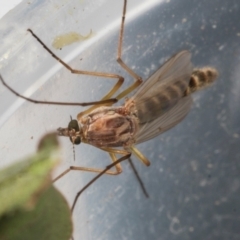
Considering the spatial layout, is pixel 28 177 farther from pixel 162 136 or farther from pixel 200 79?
pixel 162 136

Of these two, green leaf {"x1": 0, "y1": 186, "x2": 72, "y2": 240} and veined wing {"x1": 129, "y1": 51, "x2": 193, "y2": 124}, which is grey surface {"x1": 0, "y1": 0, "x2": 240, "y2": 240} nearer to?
veined wing {"x1": 129, "y1": 51, "x2": 193, "y2": 124}

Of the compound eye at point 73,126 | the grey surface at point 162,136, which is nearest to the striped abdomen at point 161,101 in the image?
the compound eye at point 73,126

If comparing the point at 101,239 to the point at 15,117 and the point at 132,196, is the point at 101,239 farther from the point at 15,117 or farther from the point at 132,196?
the point at 15,117

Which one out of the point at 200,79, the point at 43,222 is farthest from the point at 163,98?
the point at 43,222

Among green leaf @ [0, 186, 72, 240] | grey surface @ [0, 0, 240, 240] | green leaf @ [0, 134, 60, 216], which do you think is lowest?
grey surface @ [0, 0, 240, 240]

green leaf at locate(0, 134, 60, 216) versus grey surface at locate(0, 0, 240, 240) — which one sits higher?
green leaf at locate(0, 134, 60, 216)

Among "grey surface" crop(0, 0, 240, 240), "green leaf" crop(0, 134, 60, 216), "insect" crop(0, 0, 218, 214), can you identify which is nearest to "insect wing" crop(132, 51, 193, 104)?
"insect" crop(0, 0, 218, 214)
